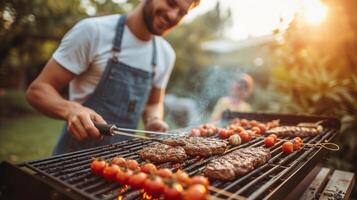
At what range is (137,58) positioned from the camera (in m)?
4.23

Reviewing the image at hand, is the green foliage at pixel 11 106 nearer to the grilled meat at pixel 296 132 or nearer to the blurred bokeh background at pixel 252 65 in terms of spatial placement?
the blurred bokeh background at pixel 252 65

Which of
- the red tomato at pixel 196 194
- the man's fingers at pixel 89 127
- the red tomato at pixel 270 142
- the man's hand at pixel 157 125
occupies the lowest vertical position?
the man's hand at pixel 157 125

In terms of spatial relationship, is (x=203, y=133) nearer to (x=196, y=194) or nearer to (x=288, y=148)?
(x=288, y=148)

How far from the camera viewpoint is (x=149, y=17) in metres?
3.94

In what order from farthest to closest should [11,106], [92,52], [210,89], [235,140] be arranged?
[210,89]
[11,106]
[92,52]
[235,140]

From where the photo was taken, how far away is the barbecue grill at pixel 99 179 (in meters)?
2.00

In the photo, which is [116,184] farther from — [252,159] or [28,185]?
[252,159]

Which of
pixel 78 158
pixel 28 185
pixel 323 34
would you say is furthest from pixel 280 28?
pixel 28 185

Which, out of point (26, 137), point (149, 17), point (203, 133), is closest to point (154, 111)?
point (203, 133)

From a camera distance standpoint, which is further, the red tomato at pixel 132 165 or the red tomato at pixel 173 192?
the red tomato at pixel 132 165

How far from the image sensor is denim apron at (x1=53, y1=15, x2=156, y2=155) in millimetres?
3896

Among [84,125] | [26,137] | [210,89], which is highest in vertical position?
[84,125]

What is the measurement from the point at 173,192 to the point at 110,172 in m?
0.60

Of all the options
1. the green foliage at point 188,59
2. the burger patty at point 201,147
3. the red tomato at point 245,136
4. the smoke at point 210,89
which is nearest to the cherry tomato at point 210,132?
the red tomato at point 245,136
